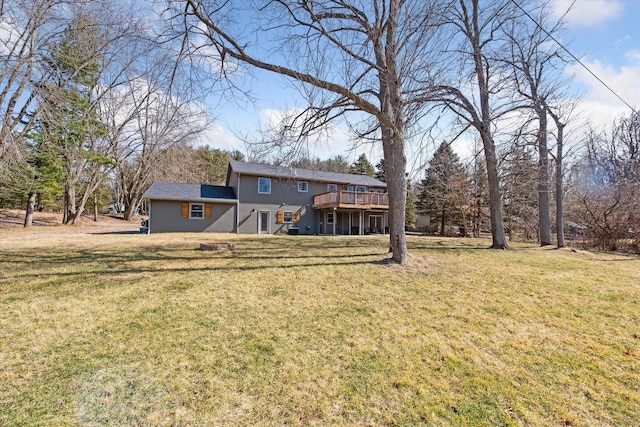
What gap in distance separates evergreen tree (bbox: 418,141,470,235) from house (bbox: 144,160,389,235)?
473 centimetres

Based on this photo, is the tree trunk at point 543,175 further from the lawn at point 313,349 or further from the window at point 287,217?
the window at point 287,217

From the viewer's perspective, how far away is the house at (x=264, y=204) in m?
17.0

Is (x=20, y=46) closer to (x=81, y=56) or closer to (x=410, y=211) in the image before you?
(x=81, y=56)

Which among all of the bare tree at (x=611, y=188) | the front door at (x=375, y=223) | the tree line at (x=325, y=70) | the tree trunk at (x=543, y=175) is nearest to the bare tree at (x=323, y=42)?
the tree line at (x=325, y=70)

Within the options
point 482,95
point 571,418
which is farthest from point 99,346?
point 482,95

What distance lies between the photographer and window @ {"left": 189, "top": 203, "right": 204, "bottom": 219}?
57.0ft

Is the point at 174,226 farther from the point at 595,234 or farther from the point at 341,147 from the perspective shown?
the point at 595,234

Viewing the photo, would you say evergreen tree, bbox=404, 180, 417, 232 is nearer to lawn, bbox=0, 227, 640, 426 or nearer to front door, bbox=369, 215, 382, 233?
front door, bbox=369, 215, 382, 233

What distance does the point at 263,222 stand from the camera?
19.3 meters

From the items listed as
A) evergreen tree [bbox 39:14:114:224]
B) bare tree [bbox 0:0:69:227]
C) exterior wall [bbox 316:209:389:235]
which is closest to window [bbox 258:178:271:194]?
exterior wall [bbox 316:209:389:235]

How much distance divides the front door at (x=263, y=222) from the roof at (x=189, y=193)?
2.10 m

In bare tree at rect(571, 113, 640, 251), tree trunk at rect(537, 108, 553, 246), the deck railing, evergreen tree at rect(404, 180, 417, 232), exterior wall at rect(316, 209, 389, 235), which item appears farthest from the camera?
evergreen tree at rect(404, 180, 417, 232)

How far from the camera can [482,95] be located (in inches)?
422

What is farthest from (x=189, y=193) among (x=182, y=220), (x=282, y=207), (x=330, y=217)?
(x=330, y=217)
